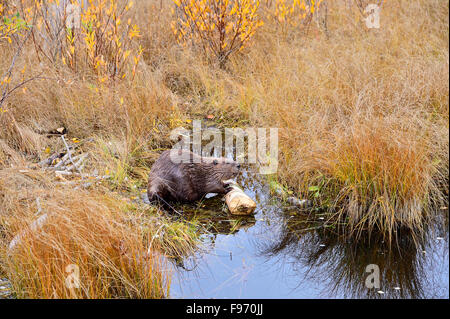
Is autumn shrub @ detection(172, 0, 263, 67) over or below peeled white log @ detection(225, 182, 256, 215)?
over

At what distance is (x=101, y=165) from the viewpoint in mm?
4551

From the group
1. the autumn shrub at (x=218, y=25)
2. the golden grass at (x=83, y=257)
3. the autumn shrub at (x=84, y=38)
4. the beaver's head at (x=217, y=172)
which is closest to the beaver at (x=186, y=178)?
the beaver's head at (x=217, y=172)

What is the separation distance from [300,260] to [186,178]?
47.5 inches

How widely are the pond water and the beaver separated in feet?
0.78

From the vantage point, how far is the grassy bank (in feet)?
10.0

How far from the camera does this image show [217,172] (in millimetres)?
4230

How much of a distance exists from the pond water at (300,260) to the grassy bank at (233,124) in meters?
0.18

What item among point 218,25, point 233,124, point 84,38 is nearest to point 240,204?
point 233,124

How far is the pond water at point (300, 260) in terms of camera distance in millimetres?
3107

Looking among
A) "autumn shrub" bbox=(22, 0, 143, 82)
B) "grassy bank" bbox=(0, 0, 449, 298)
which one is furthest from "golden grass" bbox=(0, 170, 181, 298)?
"autumn shrub" bbox=(22, 0, 143, 82)

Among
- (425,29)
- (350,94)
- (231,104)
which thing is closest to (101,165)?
(231,104)

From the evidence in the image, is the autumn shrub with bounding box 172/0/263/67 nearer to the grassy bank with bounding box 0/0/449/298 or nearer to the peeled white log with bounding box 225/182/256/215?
the grassy bank with bounding box 0/0/449/298
